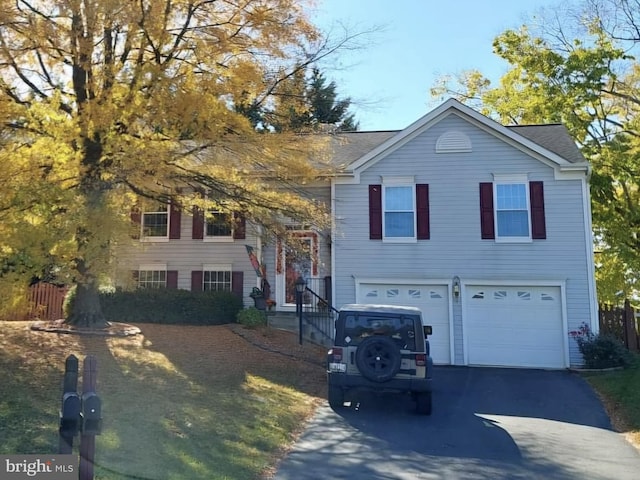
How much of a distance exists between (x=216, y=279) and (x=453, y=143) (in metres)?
8.61

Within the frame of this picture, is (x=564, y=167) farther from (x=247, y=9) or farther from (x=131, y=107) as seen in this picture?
(x=131, y=107)

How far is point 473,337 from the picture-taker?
47.9 ft

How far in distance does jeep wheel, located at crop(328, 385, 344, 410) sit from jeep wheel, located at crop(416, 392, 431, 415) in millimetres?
1306

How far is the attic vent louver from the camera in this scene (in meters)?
15.3

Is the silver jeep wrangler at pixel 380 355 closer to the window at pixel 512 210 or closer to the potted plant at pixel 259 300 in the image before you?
the potted plant at pixel 259 300

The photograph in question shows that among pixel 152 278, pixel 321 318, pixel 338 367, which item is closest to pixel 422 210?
pixel 321 318

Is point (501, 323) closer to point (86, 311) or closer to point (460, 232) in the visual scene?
point (460, 232)

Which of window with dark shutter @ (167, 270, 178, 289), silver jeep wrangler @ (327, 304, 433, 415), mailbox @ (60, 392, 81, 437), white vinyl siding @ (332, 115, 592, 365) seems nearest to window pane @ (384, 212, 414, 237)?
white vinyl siding @ (332, 115, 592, 365)

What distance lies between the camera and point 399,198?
611 inches

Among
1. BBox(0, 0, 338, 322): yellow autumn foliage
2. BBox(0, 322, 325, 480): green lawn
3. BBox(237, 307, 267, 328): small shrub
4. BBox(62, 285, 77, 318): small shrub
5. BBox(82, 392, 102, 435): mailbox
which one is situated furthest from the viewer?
BBox(237, 307, 267, 328): small shrub

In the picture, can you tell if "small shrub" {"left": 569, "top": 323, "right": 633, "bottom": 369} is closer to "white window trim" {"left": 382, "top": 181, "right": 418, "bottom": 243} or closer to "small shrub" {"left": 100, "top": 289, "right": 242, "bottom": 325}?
"white window trim" {"left": 382, "top": 181, "right": 418, "bottom": 243}

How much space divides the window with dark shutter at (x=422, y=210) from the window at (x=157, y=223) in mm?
8187

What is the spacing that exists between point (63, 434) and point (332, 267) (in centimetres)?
1201

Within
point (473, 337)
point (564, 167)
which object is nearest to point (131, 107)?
point (473, 337)
